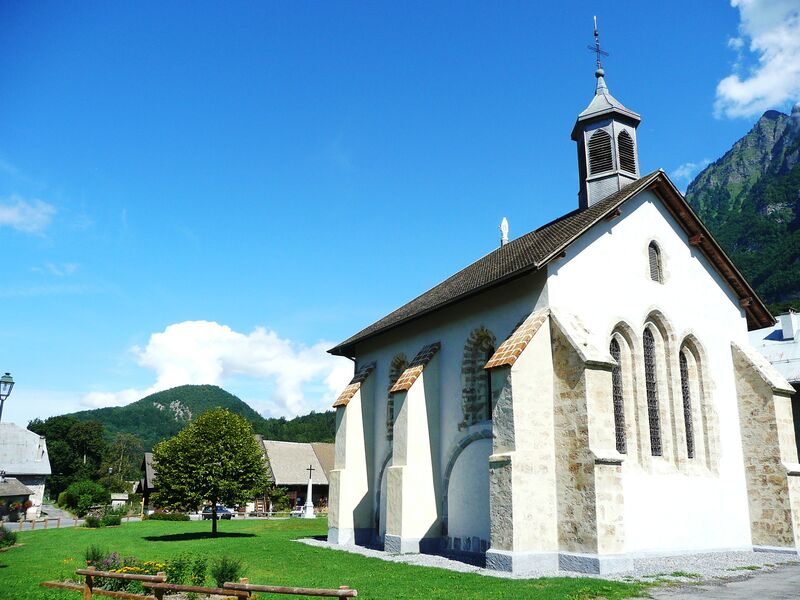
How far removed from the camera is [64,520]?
49.1 meters

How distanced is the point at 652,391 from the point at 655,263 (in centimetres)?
411

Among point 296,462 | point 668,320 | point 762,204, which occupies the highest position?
point 762,204

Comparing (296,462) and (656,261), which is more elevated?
(656,261)

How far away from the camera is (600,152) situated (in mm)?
21969

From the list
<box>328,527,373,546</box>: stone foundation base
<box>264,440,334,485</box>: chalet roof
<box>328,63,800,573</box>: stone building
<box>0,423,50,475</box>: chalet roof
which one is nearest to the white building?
<box>0,423,50,475</box>: chalet roof

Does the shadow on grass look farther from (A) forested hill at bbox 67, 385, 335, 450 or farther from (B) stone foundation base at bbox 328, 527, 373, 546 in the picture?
(A) forested hill at bbox 67, 385, 335, 450

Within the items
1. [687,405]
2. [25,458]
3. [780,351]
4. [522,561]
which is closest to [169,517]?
[25,458]

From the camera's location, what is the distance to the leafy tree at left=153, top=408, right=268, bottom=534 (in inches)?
1100

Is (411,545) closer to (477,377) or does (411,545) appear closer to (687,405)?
(477,377)

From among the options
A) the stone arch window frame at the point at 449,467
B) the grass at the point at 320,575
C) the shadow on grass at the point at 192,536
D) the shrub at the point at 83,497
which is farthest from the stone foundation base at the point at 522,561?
the shrub at the point at 83,497

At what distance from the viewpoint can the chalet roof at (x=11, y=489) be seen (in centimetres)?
4588

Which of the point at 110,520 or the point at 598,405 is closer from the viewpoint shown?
the point at 598,405

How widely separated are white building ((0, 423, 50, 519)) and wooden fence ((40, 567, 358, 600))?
4846 centimetres

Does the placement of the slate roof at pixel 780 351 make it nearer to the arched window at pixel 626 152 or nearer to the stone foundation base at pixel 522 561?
the arched window at pixel 626 152
